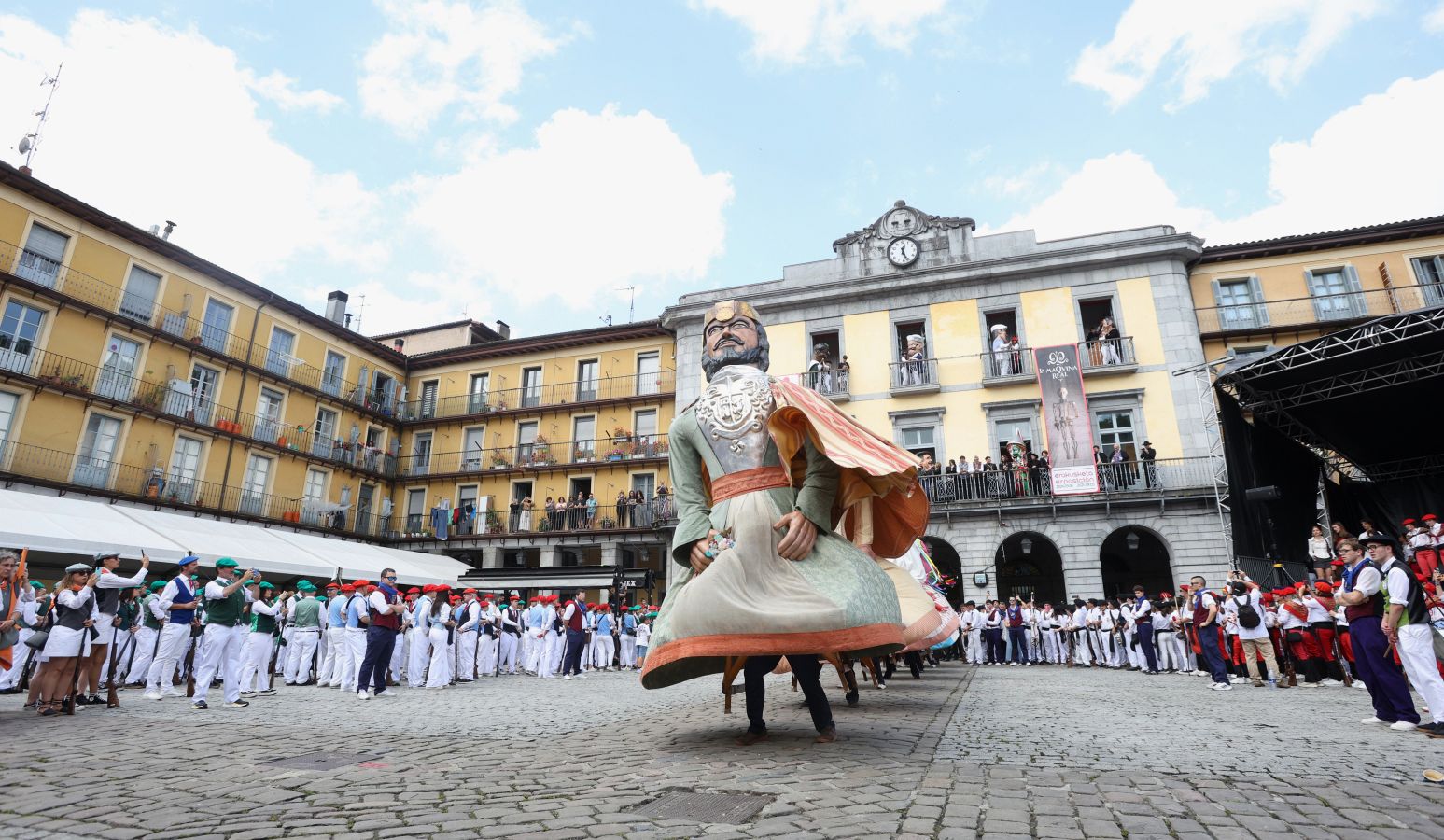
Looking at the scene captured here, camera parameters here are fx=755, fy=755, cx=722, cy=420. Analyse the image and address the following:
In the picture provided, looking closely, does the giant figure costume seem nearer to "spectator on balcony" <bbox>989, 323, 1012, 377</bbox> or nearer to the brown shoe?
the brown shoe

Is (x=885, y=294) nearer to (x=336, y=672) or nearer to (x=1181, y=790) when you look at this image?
(x=336, y=672)

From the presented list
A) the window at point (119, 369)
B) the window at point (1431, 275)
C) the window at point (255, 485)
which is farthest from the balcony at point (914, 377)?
the window at point (119, 369)

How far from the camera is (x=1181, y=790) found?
3701 mm

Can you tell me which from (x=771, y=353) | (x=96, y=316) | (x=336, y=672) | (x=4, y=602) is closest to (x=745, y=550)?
(x=4, y=602)

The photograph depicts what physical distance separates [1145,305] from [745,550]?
23.0m

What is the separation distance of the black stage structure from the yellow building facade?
4825 millimetres

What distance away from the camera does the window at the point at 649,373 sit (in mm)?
30156

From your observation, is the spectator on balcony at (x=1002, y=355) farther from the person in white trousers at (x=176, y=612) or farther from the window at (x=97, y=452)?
the window at (x=97, y=452)

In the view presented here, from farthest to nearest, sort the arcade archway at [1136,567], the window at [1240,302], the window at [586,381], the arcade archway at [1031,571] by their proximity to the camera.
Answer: the window at [586,381], the arcade archway at [1031,571], the arcade archway at [1136,567], the window at [1240,302]

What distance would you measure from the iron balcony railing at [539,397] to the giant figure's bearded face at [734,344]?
2375 centimetres

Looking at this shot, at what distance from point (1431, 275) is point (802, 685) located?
2766 centimetres

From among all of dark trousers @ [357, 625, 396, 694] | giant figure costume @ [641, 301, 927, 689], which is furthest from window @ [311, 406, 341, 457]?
giant figure costume @ [641, 301, 927, 689]

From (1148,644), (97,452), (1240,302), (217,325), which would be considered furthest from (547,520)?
(1240,302)

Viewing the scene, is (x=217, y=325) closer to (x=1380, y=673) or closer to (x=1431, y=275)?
(x=1380, y=673)
